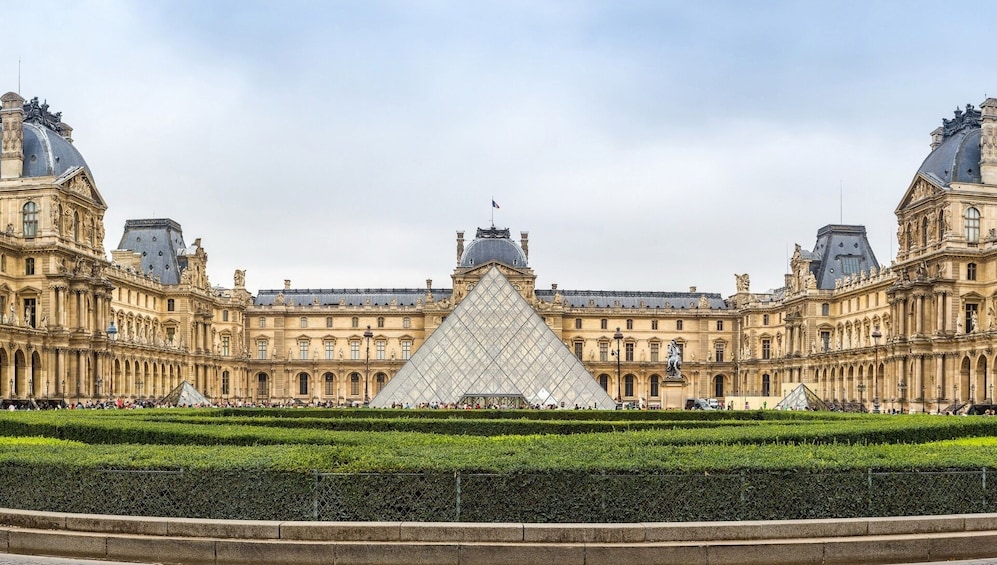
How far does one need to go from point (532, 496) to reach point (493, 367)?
3519 centimetres

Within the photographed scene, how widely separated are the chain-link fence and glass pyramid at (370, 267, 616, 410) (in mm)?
30715

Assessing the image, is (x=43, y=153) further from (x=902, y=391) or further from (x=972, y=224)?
(x=972, y=224)

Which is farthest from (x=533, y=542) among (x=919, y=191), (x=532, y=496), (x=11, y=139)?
(x=919, y=191)

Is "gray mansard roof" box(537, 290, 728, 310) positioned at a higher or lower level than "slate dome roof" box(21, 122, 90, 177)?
lower

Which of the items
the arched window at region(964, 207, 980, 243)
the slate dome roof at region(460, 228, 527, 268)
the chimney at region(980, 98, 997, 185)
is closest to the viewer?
the arched window at region(964, 207, 980, 243)

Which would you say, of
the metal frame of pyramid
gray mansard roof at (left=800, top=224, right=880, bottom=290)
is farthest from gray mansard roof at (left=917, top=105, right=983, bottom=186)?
the metal frame of pyramid

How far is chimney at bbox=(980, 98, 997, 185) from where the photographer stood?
51.8m

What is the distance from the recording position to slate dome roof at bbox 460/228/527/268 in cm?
8706

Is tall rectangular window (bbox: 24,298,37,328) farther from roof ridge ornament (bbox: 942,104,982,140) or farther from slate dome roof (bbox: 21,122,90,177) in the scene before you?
roof ridge ornament (bbox: 942,104,982,140)

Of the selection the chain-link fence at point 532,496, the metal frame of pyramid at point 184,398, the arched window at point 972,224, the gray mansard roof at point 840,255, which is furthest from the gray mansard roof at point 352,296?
the chain-link fence at point 532,496

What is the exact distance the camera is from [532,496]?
34.8 ft

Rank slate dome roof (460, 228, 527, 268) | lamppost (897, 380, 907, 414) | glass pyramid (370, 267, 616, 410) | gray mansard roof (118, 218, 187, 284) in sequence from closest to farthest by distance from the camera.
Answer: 1. glass pyramid (370, 267, 616, 410)
2. lamppost (897, 380, 907, 414)
3. gray mansard roof (118, 218, 187, 284)
4. slate dome roof (460, 228, 527, 268)

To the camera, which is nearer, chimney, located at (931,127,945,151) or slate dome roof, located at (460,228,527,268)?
chimney, located at (931,127,945,151)

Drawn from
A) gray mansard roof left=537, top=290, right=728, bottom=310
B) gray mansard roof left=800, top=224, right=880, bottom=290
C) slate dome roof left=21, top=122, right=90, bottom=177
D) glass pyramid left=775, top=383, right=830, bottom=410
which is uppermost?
slate dome roof left=21, top=122, right=90, bottom=177
